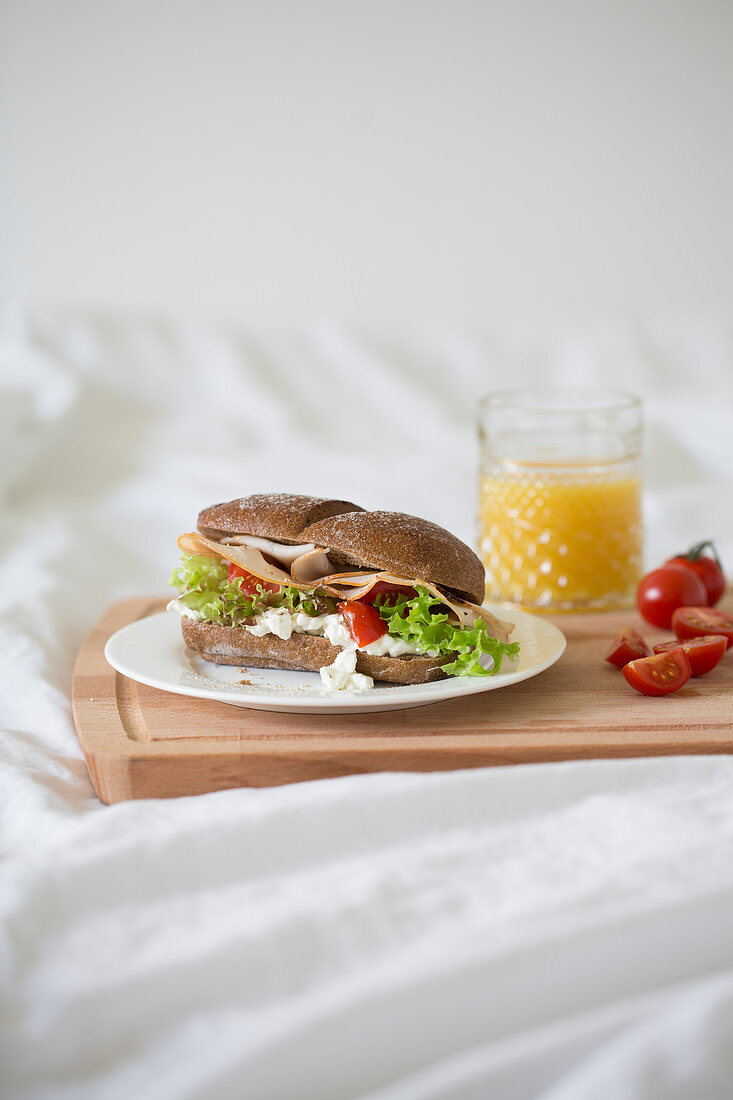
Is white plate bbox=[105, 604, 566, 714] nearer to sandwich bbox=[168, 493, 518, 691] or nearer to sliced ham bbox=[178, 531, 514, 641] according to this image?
sandwich bbox=[168, 493, 518, 691]

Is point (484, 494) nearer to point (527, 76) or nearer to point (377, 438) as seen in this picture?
point (377, 438)

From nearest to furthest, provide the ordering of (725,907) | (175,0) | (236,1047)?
(236,1047) → (725,907) → (175,0)

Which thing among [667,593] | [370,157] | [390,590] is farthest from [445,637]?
[370,157]

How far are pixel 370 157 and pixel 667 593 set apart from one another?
11.5ft

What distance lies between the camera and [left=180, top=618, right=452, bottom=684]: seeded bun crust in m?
2.92

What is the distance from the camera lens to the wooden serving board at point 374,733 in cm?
256

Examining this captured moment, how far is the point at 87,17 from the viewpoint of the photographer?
5836 millimetres

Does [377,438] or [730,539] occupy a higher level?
[377,438]

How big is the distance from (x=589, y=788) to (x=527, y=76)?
187 inches

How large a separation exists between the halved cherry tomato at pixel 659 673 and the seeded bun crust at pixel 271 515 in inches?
36.3

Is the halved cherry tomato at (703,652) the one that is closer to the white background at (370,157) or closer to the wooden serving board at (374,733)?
the wooden serving board at (374,733)

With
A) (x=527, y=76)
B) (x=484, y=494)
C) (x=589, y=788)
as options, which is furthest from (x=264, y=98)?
(x=589, y=788)

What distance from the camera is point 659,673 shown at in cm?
298

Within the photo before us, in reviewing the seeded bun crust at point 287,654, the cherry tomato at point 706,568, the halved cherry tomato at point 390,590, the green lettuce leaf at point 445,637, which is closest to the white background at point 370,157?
the cherry tomato at point 706,568
